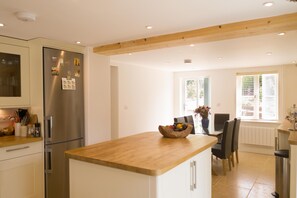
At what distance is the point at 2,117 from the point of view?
3.17 m

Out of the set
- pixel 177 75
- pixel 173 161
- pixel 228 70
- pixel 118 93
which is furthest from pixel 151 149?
pixel 177 75

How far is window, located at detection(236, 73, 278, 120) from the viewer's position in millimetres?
5926

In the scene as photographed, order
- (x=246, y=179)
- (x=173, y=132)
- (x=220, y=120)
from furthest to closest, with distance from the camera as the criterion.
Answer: (x=220, y=120), (x=246, y=179), (x=173, y=132)

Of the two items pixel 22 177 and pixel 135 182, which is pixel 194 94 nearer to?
pixel 22 177

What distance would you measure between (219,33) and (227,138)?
7.67 ft

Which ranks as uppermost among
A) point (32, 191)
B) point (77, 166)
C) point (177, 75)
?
point (177, 75)

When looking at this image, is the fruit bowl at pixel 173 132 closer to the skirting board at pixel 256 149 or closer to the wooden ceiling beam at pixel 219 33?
the wooden ceiling beam at pixel 219 33

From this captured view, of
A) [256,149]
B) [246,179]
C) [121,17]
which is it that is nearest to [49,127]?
[121,17]

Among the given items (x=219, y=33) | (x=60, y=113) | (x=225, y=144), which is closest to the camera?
(x=219, y=33)

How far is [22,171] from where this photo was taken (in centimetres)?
275

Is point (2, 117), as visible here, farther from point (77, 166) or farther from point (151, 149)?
point (151, 149)

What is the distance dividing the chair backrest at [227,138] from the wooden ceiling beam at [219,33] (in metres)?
1.96

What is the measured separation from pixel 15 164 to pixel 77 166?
1.27 meters

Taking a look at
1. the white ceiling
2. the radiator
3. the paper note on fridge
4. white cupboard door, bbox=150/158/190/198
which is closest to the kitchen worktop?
the paper note on fridge
